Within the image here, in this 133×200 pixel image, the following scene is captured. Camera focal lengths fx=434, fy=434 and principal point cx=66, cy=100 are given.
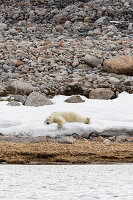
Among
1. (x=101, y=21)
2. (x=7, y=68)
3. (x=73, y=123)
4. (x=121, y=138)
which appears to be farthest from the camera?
(x=101, y=21)

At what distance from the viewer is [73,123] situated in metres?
11.9

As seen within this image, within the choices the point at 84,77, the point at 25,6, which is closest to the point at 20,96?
the point at 84,77

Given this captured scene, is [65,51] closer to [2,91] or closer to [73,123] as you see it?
[2,91]

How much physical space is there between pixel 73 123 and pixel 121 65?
8029mm

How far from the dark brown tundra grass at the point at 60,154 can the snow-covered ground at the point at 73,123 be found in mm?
2566

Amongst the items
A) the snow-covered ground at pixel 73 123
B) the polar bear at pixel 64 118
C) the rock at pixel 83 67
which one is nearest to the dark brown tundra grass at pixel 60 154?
the snow-covered ground at pixel 73 123

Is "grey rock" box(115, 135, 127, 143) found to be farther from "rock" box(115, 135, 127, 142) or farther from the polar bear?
the polar bear

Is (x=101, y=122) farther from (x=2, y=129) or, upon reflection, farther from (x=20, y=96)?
(x=20, y=96)

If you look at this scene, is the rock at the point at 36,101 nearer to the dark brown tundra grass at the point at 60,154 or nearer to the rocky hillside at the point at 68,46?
the rocky hillside at the point at 68,46

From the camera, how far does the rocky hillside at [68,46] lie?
18.2 m

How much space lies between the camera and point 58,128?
11477 millimetres

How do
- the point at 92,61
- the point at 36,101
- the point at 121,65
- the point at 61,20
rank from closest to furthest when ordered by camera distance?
the point at 36,101 < the point at 121,65 < the point at 92,61 < the point at 61,20

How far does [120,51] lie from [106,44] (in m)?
1.75

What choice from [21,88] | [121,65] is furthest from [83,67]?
[21,88]
